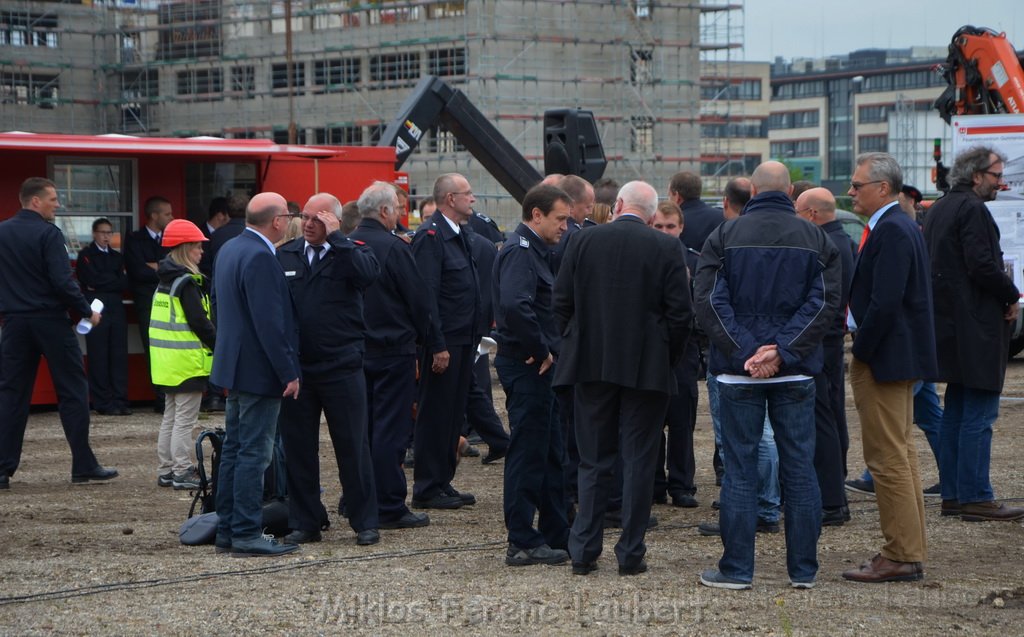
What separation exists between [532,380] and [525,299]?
43cm

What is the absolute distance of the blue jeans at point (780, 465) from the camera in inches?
252

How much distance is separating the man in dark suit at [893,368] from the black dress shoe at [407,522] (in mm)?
2692

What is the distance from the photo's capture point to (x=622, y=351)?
6648 millimetres

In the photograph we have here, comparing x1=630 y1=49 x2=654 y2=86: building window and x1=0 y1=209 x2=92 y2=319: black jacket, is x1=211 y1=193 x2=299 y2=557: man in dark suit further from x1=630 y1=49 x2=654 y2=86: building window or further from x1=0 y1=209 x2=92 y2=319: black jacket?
x1=630 y1=49 x2=654 y2=86: building window

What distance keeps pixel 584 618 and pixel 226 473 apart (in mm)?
2442

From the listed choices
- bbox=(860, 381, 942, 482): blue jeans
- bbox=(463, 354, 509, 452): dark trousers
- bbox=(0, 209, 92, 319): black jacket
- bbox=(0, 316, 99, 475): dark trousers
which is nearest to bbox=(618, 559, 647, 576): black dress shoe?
bbox=(860, 381, 942, 482): blue jeans

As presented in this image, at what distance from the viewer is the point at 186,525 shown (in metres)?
7.73

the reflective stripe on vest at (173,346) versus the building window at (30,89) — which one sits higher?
the building window at (30,89)

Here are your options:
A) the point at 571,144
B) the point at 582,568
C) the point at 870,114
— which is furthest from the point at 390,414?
the point at 870,114

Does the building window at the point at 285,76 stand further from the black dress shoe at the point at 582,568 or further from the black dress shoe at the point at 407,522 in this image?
the black dress shoe at the point at 582,568

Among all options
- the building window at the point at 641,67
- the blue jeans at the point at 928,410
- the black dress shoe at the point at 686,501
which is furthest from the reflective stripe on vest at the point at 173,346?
the building window at the point at 641,67

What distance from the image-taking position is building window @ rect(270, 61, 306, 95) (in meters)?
58.9

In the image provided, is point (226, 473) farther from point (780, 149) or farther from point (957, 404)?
point (780, 149)

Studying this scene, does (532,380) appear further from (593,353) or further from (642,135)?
(642,135)
